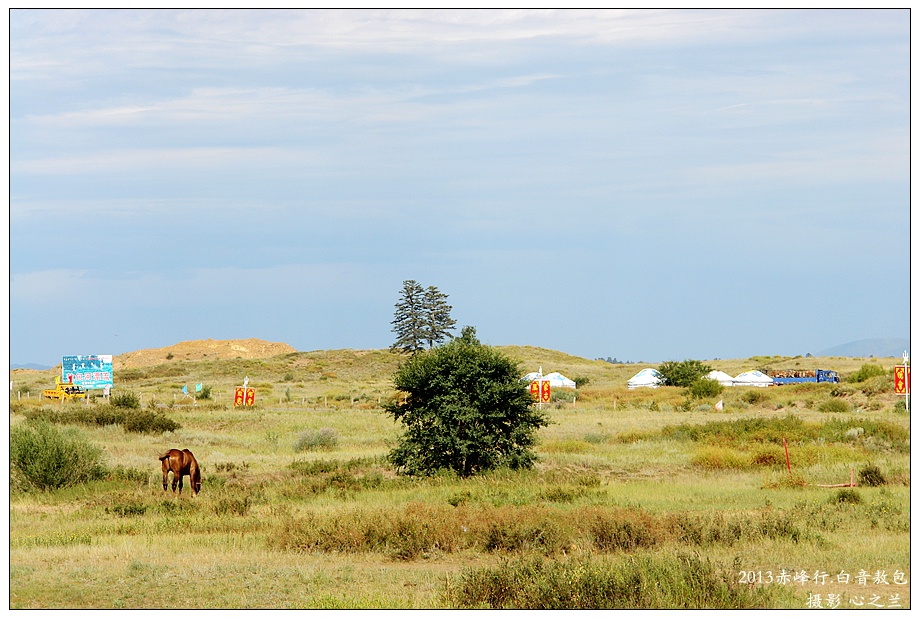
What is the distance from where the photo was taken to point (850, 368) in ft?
323

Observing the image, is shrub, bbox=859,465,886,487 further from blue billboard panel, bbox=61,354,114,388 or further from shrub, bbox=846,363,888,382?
shrub, bbox=846,363,888,382

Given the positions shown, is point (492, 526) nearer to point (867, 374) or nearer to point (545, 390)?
Answer: point (545, 390)

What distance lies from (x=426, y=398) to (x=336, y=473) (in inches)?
116

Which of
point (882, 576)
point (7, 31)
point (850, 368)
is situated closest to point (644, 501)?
point (882, 576)

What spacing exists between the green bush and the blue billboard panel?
28827 mm

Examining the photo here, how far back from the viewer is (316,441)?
3381 centimetres

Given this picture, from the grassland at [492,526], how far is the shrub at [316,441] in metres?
0.11

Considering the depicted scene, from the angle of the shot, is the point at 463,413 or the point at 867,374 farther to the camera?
the point at 867,374

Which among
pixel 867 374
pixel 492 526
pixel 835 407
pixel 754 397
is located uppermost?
pixel 867 374

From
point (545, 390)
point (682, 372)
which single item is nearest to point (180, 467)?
point (545, 390)

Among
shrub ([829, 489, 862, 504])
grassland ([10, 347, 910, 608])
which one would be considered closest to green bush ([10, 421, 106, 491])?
grassland ([10, 347, 910, 608])

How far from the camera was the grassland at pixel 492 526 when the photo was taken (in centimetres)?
1129

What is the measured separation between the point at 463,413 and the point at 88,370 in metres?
33.7

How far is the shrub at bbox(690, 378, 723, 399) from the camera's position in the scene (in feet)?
204
